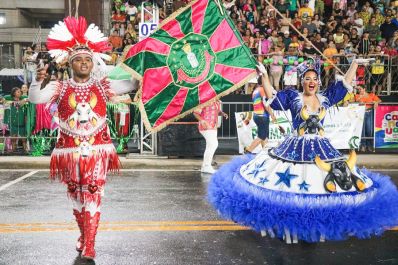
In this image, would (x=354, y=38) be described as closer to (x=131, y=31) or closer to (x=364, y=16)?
(x=364, y=16)

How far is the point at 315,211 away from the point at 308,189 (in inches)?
9.1

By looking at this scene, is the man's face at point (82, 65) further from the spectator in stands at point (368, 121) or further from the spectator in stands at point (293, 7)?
the spectator in stands at point (293, 7)

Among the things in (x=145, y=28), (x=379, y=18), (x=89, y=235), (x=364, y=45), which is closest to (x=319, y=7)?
(x=379, y=18)

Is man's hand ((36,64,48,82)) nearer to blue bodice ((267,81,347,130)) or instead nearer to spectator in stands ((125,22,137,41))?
blue bodice ((267,81,347,130))

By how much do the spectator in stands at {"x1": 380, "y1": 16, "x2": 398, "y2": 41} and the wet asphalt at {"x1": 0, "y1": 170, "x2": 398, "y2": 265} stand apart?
38.0ft

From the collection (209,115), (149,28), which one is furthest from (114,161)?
(149,28)

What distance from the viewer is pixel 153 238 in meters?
5.60

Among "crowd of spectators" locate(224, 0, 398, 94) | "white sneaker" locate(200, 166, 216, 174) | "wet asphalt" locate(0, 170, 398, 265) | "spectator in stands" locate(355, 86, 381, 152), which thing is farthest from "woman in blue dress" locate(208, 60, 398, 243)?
"crowd of spectators" locate(224, 0, 398, 94)

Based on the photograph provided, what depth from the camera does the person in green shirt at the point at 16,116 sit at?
41.2ft

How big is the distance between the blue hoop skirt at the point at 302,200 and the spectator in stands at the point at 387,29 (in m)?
12.8

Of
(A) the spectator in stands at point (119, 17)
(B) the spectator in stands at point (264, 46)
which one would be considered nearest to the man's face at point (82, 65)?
(B) the spectator in stands at point (264, 46)

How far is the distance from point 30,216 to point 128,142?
724 centimetres

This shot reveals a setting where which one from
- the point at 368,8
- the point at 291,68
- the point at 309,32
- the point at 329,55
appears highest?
the point at 368,8

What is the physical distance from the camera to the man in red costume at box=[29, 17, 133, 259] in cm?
485
